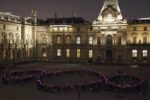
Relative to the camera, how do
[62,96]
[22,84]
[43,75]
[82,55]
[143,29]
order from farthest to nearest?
[82,55] → [143,29] → [43,75] → [22,84] → [62,96]

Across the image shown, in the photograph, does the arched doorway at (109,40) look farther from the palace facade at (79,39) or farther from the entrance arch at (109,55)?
the entrance arch at (109,55)

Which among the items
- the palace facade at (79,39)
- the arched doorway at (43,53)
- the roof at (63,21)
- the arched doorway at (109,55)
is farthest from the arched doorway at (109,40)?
the arched doorway at (43,53)

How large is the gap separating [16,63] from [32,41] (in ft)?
43.5

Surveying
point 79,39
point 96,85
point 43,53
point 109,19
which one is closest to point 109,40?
point 109,19

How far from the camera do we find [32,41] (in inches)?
2950

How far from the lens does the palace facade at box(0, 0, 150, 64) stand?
6600cm

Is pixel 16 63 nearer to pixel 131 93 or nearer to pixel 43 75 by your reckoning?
pixel 43 75

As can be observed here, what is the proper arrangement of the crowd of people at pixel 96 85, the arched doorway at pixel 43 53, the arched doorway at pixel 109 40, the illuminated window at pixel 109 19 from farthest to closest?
1. the arched doorway at pixel 43 53
2. the arched doorway at pixel 109 40
3. the illuminated window at pixel 109 19
4. the crowd of people at pixel 96 85

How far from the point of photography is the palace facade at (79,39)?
217 ft

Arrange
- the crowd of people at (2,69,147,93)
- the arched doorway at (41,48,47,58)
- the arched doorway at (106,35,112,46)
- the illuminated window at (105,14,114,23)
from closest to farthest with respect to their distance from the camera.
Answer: the crowd of people at (2,69,147,93), the illuminated window at (105,14,114,23), the arched doorway at (106,35,112,46), the arched doorway at (41,48,47,58)

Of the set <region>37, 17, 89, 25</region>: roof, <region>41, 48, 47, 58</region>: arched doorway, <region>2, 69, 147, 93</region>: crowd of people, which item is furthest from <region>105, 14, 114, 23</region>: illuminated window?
<region>2, 69, 147, 93</region>: crowd of people

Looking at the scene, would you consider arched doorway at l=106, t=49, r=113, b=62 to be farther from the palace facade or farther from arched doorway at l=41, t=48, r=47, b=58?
arched doorway at l=41, t=48, r=47, b=58

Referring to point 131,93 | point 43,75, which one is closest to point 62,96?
point 131,93

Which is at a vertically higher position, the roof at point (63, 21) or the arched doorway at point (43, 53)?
the roof at point (63, 21)
